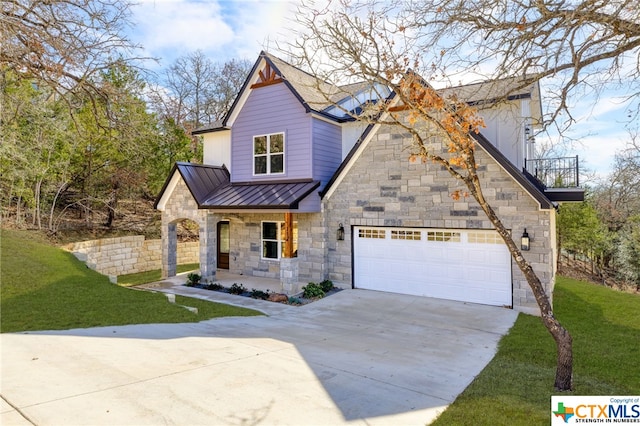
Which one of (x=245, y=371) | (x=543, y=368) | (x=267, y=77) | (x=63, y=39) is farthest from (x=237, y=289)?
(x=543, y=368)

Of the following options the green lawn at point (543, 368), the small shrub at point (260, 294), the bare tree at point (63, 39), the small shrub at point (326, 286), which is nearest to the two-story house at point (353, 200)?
the small shrub at point (326, 286)

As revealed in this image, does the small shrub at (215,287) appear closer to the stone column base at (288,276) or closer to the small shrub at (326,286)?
the stone column base at (288,276)

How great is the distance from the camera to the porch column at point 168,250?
14.9m

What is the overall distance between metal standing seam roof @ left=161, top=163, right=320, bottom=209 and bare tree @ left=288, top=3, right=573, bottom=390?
201 inches

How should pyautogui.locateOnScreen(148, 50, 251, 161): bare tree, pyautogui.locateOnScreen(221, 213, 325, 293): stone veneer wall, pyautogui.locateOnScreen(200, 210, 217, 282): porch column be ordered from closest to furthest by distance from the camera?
1. pyautogui.locateOnScreen(221, 213, 325, 293): stone veneer wall
2. pyautogui.locateOnScreen(200, 210, 217, 282): porch column
3. pyautogui.locateOnScreen(148, 50, 251, 161): bare tree

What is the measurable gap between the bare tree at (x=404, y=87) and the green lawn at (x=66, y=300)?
6.26 m

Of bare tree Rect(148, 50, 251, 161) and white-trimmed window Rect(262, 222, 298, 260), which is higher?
bare tree Rect(148, 50, 251, 161)

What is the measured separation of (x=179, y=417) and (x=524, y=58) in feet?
27.8

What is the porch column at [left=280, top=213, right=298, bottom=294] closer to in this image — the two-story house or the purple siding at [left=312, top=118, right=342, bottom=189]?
the two-story house

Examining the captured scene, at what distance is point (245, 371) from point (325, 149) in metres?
9.70

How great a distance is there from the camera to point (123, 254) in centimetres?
1683

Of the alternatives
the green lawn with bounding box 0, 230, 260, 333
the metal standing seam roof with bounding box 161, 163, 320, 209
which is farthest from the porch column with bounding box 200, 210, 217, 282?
the green lawn with bounding box 0, 230, 260, 333

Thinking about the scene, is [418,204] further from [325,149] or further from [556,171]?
[556,171]

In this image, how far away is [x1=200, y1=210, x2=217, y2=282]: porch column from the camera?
13.9 metres
